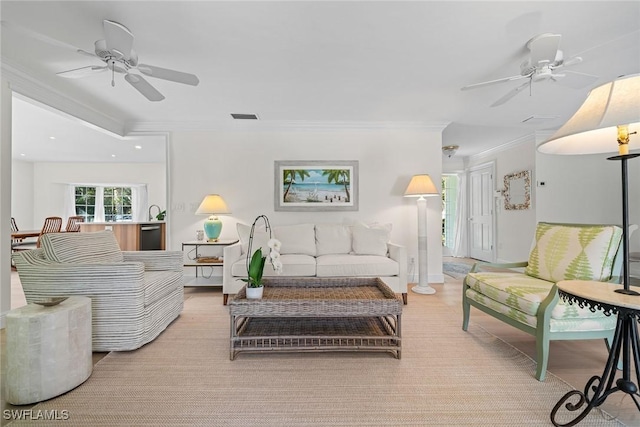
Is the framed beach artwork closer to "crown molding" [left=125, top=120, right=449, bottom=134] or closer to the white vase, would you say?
"crown molding" [left=125, top=120, right=449, bottom=134]

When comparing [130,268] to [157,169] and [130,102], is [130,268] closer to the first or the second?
[130,102]

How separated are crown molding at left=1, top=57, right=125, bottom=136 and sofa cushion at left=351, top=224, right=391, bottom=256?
3.64 meters

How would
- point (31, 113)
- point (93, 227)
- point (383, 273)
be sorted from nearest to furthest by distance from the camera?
point (383, 273) → point (31, 113) → point (93, 227)

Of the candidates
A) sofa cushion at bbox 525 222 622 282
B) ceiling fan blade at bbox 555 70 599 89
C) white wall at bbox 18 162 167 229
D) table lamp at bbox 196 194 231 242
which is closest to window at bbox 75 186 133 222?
white wall at bbox 18 162 167 229

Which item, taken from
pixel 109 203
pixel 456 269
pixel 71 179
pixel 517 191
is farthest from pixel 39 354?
pixel 71 179

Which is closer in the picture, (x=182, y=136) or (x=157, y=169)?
(x=182, y=136)

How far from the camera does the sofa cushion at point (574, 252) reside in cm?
209

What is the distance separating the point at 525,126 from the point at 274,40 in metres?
4.17

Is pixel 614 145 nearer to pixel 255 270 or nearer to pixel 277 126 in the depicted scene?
pixel 255 270

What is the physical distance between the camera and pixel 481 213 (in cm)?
646

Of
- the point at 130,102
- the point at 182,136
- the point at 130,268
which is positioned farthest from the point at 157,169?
the point at 130,268

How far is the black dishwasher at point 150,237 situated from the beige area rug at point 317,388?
4355mm

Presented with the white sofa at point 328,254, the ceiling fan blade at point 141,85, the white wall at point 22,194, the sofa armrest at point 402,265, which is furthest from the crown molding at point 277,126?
the white wall at point 22,194

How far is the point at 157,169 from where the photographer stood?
8.52 m
